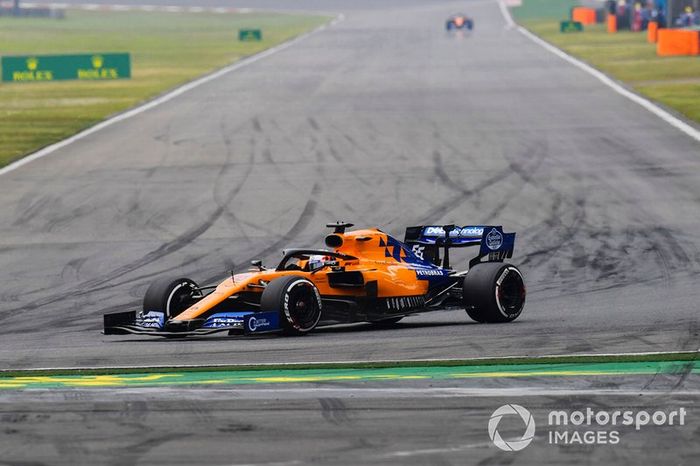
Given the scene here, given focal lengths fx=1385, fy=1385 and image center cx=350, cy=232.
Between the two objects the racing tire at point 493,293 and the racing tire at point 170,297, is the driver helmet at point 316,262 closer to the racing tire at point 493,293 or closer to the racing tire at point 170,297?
the racing tire at point 170,297

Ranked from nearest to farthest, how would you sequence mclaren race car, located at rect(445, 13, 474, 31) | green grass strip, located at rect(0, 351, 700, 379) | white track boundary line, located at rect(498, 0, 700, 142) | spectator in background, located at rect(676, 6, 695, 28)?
green grass strip, located at rect(0, 351, 700, 379), white track boundary line, located at rect(498, 0, 700, 142), spectator in background, located at rect(676, 6, 695, 28), mclaren race car, located at rect(445, 13, 474, 31)

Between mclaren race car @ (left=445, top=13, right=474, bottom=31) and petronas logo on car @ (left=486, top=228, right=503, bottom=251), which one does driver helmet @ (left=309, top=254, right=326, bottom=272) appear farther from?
mclaren race car @ (left=445, top=13, right=474, bottom=31)

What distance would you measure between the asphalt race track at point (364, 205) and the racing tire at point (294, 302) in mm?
343

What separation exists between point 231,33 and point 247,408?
88.5 m

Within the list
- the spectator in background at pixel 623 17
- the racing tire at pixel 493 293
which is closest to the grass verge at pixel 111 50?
the racing tire at pixel 493 293

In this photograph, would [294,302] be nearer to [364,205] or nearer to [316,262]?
[316,262]

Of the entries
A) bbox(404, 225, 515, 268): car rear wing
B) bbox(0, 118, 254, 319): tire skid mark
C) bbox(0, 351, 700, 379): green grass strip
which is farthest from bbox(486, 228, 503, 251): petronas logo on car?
bbox(0, 118, 254, 319): tire skid mark

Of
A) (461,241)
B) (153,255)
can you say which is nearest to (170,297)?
(461,241)

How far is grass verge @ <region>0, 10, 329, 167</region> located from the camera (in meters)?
39.8

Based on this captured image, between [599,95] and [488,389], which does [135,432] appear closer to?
[488,389]

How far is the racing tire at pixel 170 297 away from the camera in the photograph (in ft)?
47.8

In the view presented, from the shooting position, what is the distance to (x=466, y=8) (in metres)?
126

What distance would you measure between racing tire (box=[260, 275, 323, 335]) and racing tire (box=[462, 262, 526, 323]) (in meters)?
1.85

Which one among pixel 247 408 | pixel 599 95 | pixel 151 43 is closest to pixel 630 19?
pixel 151 43
